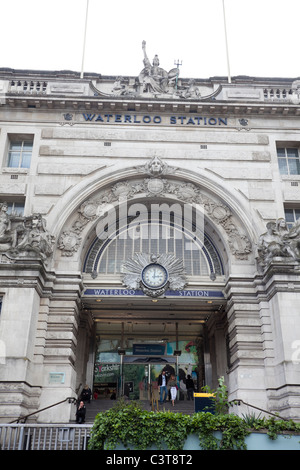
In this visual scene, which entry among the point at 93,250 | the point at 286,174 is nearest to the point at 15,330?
the point at 93,250

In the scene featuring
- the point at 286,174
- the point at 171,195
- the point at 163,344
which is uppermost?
the point at 286,174

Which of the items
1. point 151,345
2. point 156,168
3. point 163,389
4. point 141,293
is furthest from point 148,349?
point 156,168

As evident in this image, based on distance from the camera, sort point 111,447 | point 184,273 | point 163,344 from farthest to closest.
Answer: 1. point 163,344
2. point 184,273
3. point 111,447

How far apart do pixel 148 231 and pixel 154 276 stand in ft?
10.4

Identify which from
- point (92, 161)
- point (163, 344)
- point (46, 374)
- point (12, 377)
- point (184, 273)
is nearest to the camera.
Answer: point (12, 377)

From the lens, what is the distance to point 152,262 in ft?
77.4

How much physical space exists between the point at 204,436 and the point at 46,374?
9.95m

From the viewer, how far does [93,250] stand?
2467 centimetres

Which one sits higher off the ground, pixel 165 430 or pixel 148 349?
Answer: pixel 148 349

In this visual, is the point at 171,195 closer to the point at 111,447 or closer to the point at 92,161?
the point at 92,161

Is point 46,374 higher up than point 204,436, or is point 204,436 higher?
point 46,374

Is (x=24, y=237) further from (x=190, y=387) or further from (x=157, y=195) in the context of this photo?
(x=190, y=387)

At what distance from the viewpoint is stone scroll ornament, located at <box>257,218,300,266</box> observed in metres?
21.5

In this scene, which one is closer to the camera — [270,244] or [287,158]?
[270,244]
